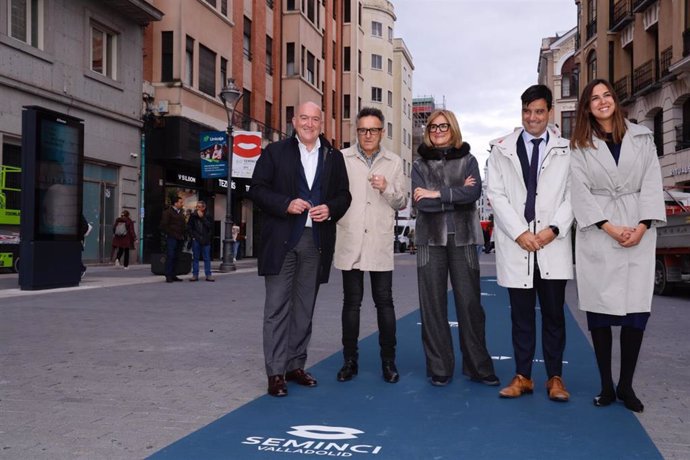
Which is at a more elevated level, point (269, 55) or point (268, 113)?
point (269, 55)

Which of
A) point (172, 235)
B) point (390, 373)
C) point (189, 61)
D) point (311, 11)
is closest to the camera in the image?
point (390, 373)

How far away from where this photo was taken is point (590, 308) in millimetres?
4492

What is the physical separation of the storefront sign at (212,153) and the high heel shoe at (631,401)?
19.0 meters

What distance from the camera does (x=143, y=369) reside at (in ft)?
18.1

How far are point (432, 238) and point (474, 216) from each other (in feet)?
1.14

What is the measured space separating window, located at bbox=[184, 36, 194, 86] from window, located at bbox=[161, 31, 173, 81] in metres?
0.67

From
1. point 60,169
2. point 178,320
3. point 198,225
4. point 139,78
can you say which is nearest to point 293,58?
point 139,78

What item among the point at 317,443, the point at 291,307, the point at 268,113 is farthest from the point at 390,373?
the point at 268,113

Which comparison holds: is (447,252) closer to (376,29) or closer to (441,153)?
(441,153)

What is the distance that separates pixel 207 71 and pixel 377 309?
22.5 meters

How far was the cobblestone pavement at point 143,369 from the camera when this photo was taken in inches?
148

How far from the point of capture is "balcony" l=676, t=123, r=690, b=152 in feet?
80.0

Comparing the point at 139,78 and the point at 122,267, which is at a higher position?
the point at 139,78

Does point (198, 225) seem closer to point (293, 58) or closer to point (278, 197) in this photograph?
point (278, 197)
